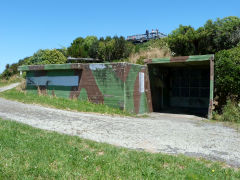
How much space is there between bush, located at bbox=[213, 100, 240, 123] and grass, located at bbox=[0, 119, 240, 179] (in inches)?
226

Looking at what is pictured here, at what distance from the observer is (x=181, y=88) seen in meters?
15.3

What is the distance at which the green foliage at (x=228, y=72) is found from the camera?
381 inches

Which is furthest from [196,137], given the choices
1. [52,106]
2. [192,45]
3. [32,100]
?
[192,45]

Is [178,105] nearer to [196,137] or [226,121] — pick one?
[226,121]

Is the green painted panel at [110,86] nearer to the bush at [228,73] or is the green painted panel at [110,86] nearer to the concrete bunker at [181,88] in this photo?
the concrete bunker at [181,88]

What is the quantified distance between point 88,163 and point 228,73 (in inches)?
299

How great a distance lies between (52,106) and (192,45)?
1076 cm

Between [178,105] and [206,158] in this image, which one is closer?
[206,158]

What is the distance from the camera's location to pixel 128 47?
66.6 ft

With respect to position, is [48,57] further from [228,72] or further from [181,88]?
[228,72]

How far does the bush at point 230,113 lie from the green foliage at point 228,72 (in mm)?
429

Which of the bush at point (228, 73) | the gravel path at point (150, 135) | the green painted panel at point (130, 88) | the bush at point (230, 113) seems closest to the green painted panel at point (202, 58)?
the bush at point (228, 73)

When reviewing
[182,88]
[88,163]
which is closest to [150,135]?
[88,163]

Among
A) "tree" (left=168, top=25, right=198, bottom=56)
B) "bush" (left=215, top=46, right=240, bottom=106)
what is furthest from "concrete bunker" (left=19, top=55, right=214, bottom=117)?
"tree" (left=168, top=25, right=198, bottom=56)
